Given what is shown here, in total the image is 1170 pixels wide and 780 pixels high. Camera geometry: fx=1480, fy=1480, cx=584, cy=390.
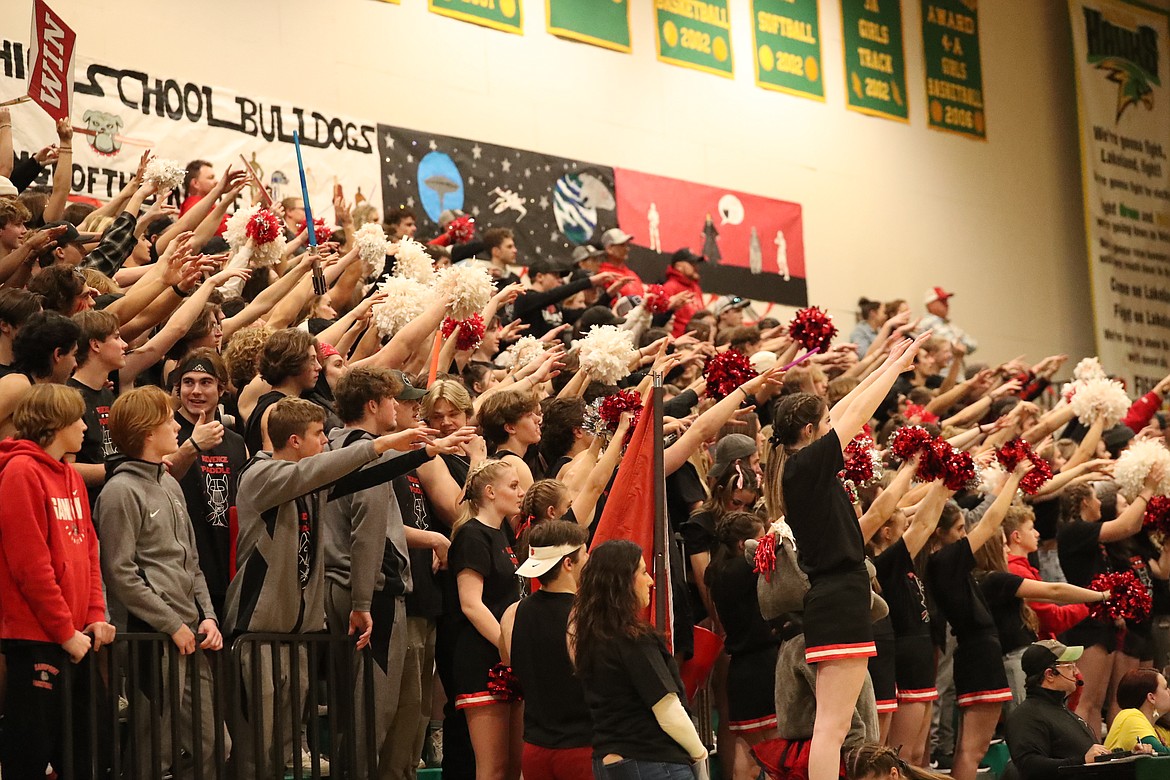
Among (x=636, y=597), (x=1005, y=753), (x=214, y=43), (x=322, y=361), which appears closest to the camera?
(x=636, y=597)

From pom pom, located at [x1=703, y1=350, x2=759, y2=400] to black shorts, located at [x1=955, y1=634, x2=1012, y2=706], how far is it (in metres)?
2.09

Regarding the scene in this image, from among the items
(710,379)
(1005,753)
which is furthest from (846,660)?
(1005,753)

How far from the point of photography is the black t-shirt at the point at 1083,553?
30.7 feet

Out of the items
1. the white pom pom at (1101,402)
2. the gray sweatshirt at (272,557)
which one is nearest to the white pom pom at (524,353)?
the gray sweatshirt at (272,557)

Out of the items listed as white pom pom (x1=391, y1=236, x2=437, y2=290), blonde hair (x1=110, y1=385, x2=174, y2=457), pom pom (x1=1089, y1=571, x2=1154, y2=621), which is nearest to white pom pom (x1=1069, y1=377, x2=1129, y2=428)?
pom pom (x1=1089, y1=571, x2=1154, y2=621)

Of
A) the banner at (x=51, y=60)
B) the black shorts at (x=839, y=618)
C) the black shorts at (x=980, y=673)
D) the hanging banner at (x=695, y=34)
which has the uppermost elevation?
the hanging banner at (x=695, y=34)

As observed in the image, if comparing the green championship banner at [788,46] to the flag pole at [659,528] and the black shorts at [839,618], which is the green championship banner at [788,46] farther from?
the black shorts at [839,618]

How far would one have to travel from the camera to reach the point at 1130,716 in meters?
7.84

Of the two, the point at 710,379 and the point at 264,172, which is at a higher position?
the point at 264,172

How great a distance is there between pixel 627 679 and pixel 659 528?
39.4 inches

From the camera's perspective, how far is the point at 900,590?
24.4ft

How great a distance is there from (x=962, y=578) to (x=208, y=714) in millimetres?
4199

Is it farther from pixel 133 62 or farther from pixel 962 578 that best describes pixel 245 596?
pixel 133 62

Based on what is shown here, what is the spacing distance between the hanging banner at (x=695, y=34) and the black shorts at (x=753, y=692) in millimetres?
9869
